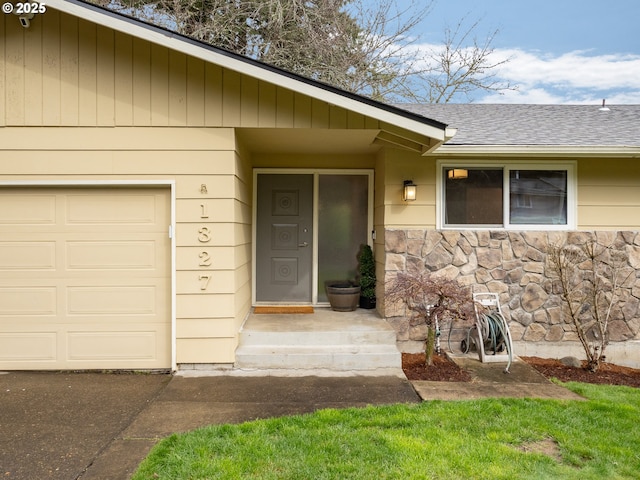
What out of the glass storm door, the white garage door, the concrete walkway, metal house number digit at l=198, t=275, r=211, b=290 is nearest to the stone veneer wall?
the concrete walkway

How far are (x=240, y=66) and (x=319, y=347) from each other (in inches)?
117

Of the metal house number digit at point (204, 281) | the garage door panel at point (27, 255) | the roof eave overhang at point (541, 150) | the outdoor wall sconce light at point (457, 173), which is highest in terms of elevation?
the roof eave overhang at point (541, 150)

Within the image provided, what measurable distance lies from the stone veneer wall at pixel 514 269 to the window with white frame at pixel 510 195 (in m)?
0.17

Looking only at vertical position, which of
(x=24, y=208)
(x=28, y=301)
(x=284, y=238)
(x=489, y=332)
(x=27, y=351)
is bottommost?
(x=27, y=351)

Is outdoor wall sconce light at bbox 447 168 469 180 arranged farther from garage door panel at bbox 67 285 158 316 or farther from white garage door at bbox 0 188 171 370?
garage door panel at bbox 67 285 158 316

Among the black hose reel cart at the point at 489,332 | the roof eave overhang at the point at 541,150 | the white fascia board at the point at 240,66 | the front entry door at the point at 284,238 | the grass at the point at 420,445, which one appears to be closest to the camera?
the grass at the point at 420,445

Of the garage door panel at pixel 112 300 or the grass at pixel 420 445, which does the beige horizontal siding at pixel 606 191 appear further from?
the garage door panel at pixel 112 300

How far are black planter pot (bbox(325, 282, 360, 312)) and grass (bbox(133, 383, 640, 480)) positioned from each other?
244cm

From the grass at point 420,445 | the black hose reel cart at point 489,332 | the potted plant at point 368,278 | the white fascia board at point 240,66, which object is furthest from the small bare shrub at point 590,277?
the white fascia board at point 240,66

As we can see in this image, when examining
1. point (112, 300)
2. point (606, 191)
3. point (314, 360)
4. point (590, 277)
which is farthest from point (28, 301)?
point (606, 191)

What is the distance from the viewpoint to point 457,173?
5.41 m

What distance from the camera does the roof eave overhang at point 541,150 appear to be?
5.00 meters

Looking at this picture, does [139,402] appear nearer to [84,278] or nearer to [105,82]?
[84,278]

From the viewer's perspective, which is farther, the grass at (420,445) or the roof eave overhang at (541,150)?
the roof eave overhang at (541,150)
